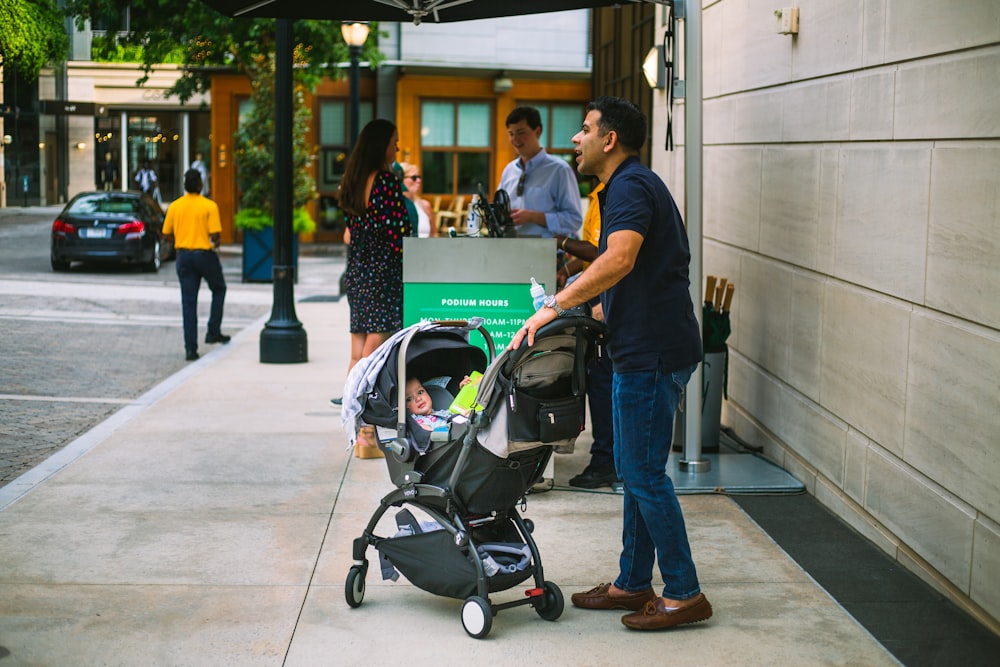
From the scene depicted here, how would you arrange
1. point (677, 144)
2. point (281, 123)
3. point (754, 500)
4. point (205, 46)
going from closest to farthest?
point (754, 500) → point (677, 144) → point (281, 123) → point (205, 46)

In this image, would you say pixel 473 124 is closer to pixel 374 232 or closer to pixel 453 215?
pixel 453 215

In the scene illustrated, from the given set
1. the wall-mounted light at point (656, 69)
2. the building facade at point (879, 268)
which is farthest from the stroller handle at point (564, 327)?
the wall-mounted light at point (656, 69)

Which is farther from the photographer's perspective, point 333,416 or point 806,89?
point 333,416

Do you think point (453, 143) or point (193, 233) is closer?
point (193, 233)

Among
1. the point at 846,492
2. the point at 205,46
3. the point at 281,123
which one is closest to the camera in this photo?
the point at 846,492

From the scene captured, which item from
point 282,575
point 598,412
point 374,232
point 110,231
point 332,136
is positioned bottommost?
point 282,575

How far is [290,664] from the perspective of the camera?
4.38 meters

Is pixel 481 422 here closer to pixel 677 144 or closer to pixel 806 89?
pixel 806 89

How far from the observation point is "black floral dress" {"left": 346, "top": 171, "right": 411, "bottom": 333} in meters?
7.78

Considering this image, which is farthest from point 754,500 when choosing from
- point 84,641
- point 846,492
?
point 84,641

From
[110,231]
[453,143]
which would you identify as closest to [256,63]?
[453,143]

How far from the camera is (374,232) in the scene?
25.6ft

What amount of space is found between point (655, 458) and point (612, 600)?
2.16ft

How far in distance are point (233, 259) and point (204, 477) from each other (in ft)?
63.3
